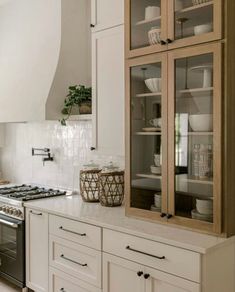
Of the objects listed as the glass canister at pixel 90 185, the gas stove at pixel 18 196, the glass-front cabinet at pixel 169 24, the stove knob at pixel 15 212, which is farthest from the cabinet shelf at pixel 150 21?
the stove knob at pixel 15 212

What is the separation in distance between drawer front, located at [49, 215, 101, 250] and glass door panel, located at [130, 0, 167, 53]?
1283mm

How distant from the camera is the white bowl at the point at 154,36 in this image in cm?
226

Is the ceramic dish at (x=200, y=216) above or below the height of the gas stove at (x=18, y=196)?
above

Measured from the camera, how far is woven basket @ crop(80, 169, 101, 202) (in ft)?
10.0

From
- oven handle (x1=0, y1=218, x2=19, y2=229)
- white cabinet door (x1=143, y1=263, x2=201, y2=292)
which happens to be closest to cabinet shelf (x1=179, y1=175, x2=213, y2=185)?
white cabinet door (x1=143, y1=263, x2=201, y2=292)

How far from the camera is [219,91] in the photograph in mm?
1961

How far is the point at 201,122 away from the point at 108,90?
957 mm

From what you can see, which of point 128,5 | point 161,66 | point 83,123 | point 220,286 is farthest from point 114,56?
point 220,286

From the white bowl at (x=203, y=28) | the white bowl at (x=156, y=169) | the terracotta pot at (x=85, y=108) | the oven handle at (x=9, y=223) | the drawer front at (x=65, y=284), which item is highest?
the white bowl at (x=203, y=28)

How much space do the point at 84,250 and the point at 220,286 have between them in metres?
0.96

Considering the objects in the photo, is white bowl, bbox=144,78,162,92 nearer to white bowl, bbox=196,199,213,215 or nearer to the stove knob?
white bowl, bbox=196,199,213,215

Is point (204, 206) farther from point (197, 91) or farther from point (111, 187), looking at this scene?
point (111, 187)

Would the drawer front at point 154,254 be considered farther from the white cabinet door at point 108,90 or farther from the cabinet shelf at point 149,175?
the white cabinet door at point 108,90

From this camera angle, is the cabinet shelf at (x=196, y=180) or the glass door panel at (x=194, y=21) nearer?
the glass door panel at (x=194, y=21)
